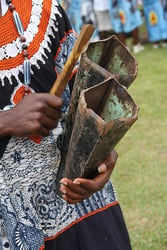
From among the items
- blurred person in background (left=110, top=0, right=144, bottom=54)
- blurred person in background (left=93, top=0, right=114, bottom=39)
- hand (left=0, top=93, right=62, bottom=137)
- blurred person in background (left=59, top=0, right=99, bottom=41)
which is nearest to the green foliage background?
hand (left=0, top=93, right=62, bottom=137)

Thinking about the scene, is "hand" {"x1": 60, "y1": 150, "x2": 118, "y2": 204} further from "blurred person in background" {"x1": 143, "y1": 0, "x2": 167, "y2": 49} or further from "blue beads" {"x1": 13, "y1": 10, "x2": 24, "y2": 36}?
"blurred person in background" {"x1": 143, "y1": 0, "x2": 167, "y2": 49}

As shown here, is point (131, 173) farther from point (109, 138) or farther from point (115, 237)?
point (109, 138)

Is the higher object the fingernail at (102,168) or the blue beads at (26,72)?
the blue beads at (26,72)

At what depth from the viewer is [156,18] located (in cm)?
793

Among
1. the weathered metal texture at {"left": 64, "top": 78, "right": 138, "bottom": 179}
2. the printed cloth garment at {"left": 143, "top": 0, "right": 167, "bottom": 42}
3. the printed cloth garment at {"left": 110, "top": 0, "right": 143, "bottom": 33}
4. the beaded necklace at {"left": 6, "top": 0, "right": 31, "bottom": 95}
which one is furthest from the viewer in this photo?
the printed cloth garment at {"left": 143, "top": 0, "right": 167, "bottom": 42}

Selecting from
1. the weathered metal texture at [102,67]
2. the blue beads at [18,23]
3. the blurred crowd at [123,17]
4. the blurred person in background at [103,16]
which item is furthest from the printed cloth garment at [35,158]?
the blurred person in background at [103,16]

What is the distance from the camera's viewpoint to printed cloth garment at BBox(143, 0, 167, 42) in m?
7.84

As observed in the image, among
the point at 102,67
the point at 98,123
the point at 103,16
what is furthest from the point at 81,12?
A: the point at 98,123

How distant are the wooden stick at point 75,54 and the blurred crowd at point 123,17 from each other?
625cm

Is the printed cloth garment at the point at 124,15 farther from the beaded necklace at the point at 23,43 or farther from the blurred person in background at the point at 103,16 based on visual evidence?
the beaded necklace at the point at 23,43

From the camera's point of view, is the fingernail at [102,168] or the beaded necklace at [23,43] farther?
the beaded necklace at [23,43]

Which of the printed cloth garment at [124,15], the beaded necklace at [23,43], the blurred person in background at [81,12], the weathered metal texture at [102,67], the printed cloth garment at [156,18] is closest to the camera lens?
the weathered metal texture at [102,67]

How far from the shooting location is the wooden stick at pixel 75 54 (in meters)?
1.44

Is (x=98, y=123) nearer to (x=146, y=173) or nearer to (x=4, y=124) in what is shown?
(x=4, y=124)
